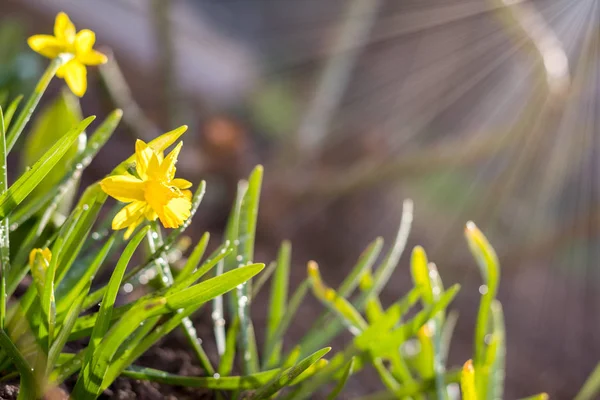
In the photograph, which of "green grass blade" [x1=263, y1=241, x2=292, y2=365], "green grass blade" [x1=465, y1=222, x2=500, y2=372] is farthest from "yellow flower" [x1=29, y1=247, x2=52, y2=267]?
"green grass blade" [x1=465, y1=222, x2=500, y2=372]

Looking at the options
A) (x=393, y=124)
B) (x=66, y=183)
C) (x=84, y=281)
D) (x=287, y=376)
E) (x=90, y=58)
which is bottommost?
(x=287, y=376)

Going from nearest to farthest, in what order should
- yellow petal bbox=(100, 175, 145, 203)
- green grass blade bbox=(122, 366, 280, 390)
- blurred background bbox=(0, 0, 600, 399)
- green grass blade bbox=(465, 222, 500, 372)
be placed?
1. yellow petal bbox=(100, 175, 145, 203)
2. green grass blade bbox=(122, 366, 280, 390)
3. green grass blade bbox=(465, 222, 500, 372)
4. blurred background bbox=(0, 0, 600, 399)

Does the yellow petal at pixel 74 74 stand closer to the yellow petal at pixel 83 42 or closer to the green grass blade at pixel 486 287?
the yellow petal at pixel 83 42

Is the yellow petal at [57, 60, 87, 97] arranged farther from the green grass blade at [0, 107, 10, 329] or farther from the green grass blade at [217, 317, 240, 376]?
the green grass blade at [217, 317, 240, 376]

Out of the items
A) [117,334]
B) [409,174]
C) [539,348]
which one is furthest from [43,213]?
[539,348]

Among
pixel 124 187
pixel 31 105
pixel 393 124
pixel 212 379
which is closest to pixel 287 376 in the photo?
pixel 212 379

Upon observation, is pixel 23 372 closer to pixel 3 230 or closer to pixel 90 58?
pixel 3 230
